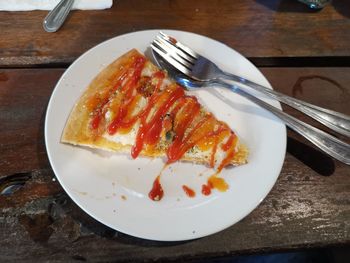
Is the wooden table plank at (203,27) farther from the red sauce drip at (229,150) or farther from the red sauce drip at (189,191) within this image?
the red sauce drip at (189,191)

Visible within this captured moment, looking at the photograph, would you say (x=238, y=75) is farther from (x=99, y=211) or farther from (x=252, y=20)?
(x=99, y=211)

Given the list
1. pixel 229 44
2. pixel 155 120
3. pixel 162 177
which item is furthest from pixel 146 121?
pixel 229 44

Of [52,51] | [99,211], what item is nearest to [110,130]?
[99,211]

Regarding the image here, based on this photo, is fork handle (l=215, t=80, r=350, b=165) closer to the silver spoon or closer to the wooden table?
the wooden table

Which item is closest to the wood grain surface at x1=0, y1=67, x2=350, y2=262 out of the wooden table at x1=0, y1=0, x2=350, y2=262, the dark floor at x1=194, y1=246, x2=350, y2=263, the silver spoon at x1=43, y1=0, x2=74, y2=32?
the wooden table at x1=0, y1=0, x2=350, y2=262

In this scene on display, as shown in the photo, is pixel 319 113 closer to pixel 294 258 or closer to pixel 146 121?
pixel 146 121

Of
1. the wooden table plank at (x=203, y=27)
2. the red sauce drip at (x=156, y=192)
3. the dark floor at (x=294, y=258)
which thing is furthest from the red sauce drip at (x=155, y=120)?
the dark floor at (x=294, y=258)

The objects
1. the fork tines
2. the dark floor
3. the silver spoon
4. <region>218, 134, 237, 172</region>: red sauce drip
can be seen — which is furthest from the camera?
the dark floor
